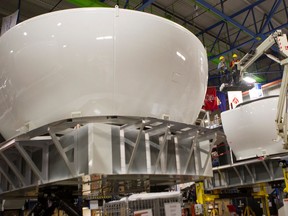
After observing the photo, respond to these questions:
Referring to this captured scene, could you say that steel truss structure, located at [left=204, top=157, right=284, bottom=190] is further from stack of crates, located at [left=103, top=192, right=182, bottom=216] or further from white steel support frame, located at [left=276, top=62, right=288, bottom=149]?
stack of crates, located at [left=103, top=192, right=182, bottom=216]

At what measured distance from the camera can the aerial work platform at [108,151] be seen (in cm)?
309

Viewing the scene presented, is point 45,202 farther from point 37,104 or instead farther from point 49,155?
point 37,104

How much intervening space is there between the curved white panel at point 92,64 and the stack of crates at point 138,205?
1.28 meters

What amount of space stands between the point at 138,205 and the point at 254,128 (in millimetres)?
4009

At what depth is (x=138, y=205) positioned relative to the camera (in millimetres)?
4164

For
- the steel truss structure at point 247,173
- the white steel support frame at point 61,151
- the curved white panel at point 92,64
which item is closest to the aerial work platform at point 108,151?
the white steel support frame at point 61,151

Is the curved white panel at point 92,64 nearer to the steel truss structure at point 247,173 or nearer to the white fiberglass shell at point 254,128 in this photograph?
the white fiberglass shell at point 254,128

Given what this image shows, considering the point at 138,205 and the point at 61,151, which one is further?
the point at 138,205

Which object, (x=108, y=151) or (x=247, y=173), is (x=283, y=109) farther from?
(x=108, y=151)

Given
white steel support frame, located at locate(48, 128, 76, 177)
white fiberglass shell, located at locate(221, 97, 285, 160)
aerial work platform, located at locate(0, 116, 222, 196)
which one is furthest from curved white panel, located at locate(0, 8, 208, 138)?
white fiberglass shell, located at locate(221, 97, 285, 160)


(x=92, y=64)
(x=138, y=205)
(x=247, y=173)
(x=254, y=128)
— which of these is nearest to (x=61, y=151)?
(x=92, y=64)

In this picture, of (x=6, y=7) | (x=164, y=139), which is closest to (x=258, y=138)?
(x=164, y=139)

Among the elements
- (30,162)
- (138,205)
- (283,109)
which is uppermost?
(283,109)

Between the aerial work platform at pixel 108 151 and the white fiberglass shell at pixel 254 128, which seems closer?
the aerial work platform at pixel 108 151
